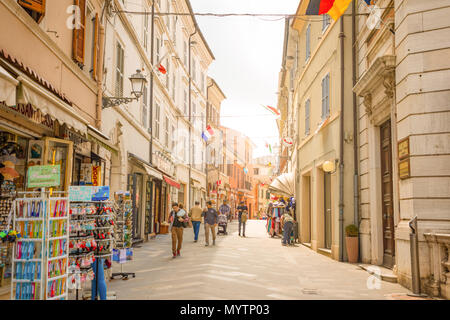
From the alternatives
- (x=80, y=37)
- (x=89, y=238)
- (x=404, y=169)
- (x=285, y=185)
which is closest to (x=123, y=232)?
(x=89, y=238)

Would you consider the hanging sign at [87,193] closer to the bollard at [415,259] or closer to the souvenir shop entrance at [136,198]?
the bollard at [415,259]

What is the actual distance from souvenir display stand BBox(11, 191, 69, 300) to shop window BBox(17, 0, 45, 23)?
145 inches

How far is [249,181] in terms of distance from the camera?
7562cm

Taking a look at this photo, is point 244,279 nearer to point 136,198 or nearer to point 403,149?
point 403,149

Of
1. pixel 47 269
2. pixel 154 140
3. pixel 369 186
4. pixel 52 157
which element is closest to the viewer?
pixel 47 269

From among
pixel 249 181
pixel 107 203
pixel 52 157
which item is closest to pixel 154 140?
pixel 52 157

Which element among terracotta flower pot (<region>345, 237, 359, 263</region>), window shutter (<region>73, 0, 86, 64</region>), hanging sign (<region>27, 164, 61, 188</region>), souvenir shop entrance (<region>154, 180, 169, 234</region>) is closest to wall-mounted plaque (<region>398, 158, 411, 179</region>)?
terracotta flower pot (<region>345, 237, 359, 263</region>)

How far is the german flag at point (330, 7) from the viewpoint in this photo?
9.24 meters

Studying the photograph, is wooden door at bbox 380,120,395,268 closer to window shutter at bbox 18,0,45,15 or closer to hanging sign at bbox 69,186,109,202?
hanging sign at bbox 69,186,109,202

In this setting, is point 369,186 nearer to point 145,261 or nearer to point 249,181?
point 145,261

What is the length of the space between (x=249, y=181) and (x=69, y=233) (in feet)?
228

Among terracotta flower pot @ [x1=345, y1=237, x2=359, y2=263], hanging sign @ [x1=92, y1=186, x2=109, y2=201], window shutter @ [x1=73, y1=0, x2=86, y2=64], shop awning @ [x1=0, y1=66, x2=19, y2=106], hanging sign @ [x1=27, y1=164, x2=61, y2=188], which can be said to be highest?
window shutter @ [x1=73, y1=0, x2=86, y2=64]

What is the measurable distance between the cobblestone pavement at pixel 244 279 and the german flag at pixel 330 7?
540cm

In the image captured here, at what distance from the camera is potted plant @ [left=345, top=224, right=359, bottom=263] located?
11.9 m
